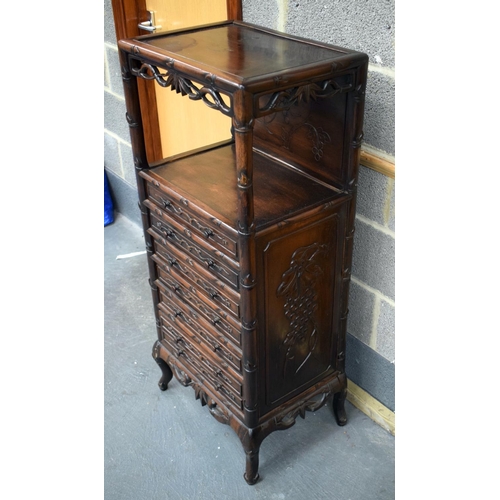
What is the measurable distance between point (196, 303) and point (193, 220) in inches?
12.8

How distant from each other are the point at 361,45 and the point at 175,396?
1480 millimetres

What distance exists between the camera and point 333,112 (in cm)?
151

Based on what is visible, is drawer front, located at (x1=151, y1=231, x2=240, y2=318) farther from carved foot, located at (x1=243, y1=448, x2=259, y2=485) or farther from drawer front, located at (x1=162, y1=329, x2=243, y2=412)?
carved foot, located at (x1=243, y1=448, x2=259, y2=485)

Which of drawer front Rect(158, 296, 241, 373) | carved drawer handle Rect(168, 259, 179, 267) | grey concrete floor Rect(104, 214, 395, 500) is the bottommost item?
grey concrete floor Rect(104, 214, 395, 500)

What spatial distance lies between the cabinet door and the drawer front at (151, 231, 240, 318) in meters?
0.09

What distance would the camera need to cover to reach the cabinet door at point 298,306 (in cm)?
151

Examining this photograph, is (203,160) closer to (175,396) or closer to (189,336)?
(189,336)

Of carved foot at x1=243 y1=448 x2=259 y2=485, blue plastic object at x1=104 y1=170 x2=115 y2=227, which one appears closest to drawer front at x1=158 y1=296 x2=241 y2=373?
carved foot at x1=243 y1=448 x2=259 y2=485

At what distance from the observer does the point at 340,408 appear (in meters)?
1.99

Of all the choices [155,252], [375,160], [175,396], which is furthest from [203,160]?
[175,396]

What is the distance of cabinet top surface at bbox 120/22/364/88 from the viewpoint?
4.16ft

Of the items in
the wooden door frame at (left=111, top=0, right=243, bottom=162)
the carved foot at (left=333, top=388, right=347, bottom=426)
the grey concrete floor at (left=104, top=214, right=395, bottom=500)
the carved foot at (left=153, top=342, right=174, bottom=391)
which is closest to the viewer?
the grey concrete floor at (left=104, top=214, right=395, bottom=500)

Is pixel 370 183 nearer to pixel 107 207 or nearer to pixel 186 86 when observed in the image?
pixel 186 86

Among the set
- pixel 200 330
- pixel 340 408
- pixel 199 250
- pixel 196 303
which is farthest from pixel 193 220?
pixel 340 408
